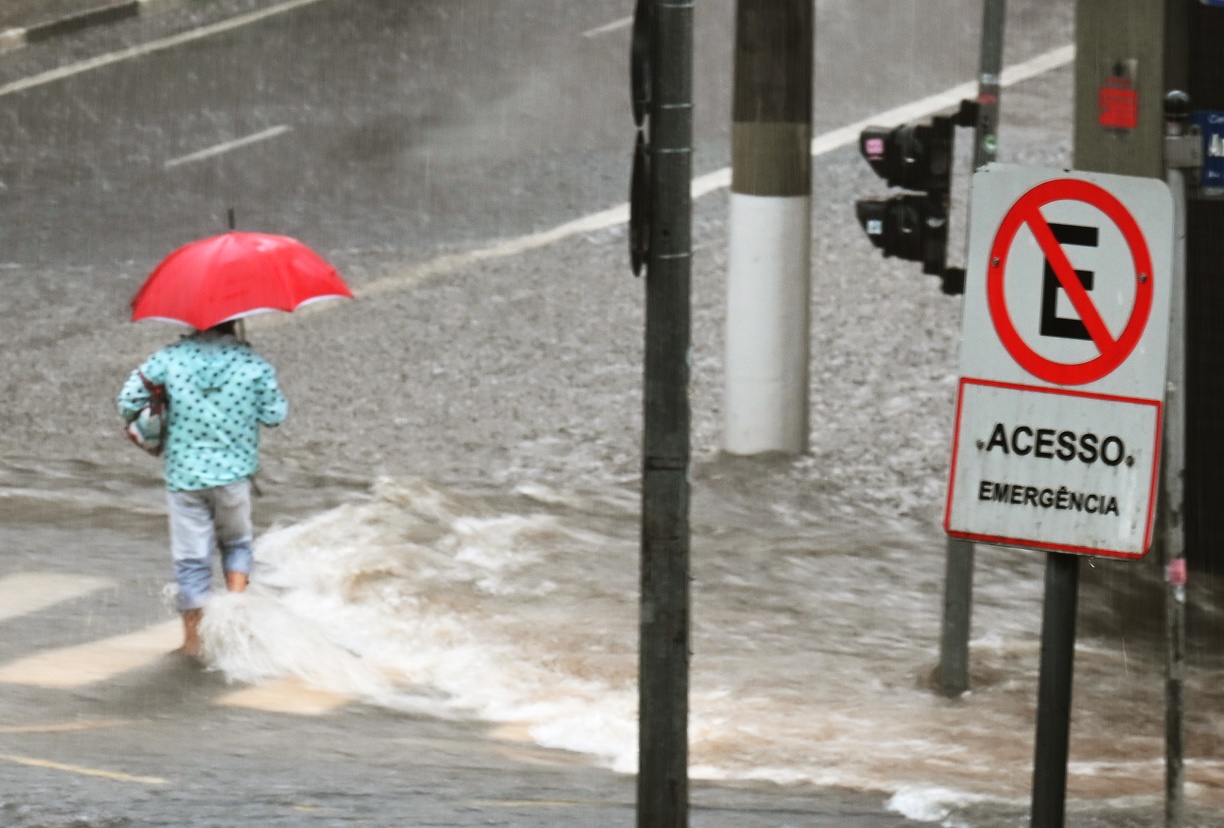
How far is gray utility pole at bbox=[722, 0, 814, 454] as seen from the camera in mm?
12219

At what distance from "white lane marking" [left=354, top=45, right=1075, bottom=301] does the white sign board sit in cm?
1057

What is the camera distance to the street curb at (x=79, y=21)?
21.0 meters

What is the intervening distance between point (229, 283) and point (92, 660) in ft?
Answer: 5.41

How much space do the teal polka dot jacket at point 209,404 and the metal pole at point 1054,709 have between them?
4245 millimetres

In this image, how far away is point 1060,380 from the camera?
4.70 m

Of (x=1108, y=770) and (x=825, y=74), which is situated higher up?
(x=825, y=74)

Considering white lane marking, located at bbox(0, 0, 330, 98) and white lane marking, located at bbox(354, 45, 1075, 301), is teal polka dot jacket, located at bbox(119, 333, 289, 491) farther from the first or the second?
white lane marking, located at bbox(0, 0, 330, 98)

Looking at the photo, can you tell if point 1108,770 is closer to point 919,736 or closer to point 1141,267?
point 919,736

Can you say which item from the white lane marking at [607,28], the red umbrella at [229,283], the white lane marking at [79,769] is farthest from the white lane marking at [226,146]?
the white lane marking at [79,769]

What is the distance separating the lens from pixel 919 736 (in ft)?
27.1

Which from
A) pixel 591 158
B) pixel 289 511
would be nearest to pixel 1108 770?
pixel 289 511

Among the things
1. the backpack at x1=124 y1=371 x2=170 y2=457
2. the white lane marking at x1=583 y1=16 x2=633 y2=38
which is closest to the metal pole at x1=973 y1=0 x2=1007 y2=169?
the backpack at x1=124 y1=371 x2=170 y2=457

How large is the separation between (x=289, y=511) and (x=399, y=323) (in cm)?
368

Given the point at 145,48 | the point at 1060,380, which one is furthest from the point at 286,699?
the point at 145,48
